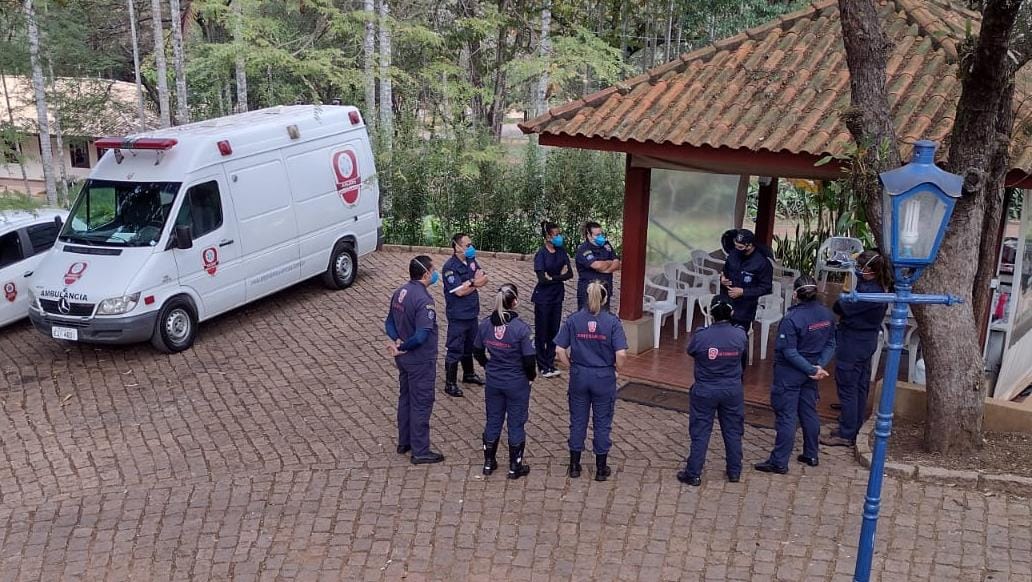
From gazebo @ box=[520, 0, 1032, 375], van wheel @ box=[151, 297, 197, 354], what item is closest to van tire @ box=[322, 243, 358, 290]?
van wheel @ box=[151, 297, 197, 354]

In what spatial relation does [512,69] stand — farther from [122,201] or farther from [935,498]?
[935,498]

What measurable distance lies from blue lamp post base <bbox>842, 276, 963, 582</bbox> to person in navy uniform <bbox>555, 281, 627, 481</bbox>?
1.99 m

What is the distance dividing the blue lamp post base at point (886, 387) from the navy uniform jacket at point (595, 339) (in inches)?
Result: 76.6

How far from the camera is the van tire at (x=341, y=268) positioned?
12.0 m

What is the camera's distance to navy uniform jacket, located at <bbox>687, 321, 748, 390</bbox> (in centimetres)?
637

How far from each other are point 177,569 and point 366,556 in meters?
1.24

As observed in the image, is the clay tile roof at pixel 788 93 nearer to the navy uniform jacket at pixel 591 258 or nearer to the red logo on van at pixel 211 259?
the navy uniform jacket at pixel 591 258

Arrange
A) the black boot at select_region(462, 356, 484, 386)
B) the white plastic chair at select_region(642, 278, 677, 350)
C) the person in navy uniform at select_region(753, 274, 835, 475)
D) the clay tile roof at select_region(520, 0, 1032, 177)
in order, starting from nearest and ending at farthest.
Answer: the person in navy uniform at select_region(753, 274, 835, 475) < the clay tile roof at select_region(520, 0, 1032, 177) < the black boot at select_region(462, 356, 484, 386) < the white plastic chair at select_region(642, 278, 677, 350)

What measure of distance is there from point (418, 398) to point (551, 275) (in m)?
2.21

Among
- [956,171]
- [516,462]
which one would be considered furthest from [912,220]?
[516,462]

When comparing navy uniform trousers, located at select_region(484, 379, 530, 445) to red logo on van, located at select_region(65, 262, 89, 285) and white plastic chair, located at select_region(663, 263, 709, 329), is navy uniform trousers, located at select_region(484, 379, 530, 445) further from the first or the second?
red logo on van, located at select_region(65, 262, 89, 285)

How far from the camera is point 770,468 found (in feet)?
22.8

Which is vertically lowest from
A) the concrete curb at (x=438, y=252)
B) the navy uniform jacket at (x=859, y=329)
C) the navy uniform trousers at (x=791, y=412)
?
the concrete curb at (x=438, y=252)

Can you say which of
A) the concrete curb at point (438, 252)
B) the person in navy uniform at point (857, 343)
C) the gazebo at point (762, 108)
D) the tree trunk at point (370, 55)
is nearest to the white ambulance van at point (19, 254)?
the concrete curb at point (438, 252)
